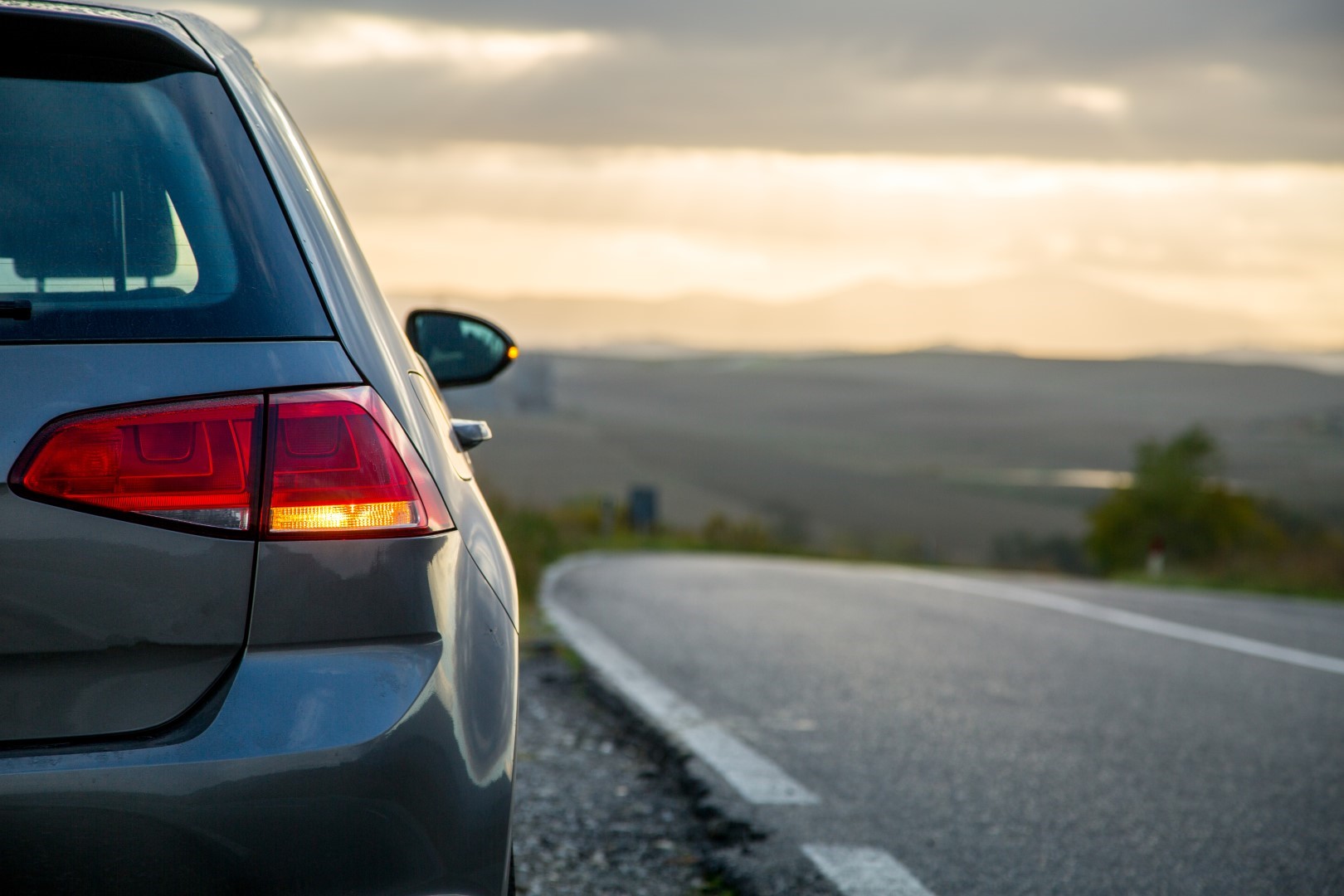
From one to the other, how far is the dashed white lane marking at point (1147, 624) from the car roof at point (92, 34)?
6.81 m

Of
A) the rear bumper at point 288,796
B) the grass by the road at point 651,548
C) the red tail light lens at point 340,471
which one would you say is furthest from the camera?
the grass by the road at point 651,548

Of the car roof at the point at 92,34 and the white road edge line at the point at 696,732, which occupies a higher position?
the car roof at the point at 92,34

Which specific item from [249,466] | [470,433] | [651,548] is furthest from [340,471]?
[651,548]

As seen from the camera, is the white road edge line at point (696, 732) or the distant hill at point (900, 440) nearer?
the white road edge line at point (696, 732)

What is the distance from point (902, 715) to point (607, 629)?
2904mm

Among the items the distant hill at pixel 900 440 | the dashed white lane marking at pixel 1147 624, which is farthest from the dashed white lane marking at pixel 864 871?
the distant hill at pixel 900 440

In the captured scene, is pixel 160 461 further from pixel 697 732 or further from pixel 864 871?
pixel 697 732

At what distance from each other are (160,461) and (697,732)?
3.60m

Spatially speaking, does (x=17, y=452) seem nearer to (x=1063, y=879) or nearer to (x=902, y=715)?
(x=1063, y=879)

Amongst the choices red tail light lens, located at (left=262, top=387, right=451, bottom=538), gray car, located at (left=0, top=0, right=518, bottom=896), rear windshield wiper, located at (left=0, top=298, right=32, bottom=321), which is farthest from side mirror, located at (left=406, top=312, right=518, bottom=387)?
rear windshield wiper, located at (left=0, top=298, right=32, bottom=321)

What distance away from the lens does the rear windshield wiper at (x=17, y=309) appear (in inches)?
62.2

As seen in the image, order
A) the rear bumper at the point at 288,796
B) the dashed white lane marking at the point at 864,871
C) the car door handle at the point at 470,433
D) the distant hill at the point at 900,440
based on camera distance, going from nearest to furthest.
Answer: the rear bumper at the point at 288,796
the car door handle at the point at 470,433
the dashed white lane marking at the point at 864,871
the distant hill at the point at 900,440

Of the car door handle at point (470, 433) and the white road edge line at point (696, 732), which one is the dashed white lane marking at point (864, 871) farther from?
the car door handle at point (470, 433)

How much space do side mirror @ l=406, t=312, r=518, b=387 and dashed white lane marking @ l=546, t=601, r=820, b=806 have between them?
1724 millimetres
